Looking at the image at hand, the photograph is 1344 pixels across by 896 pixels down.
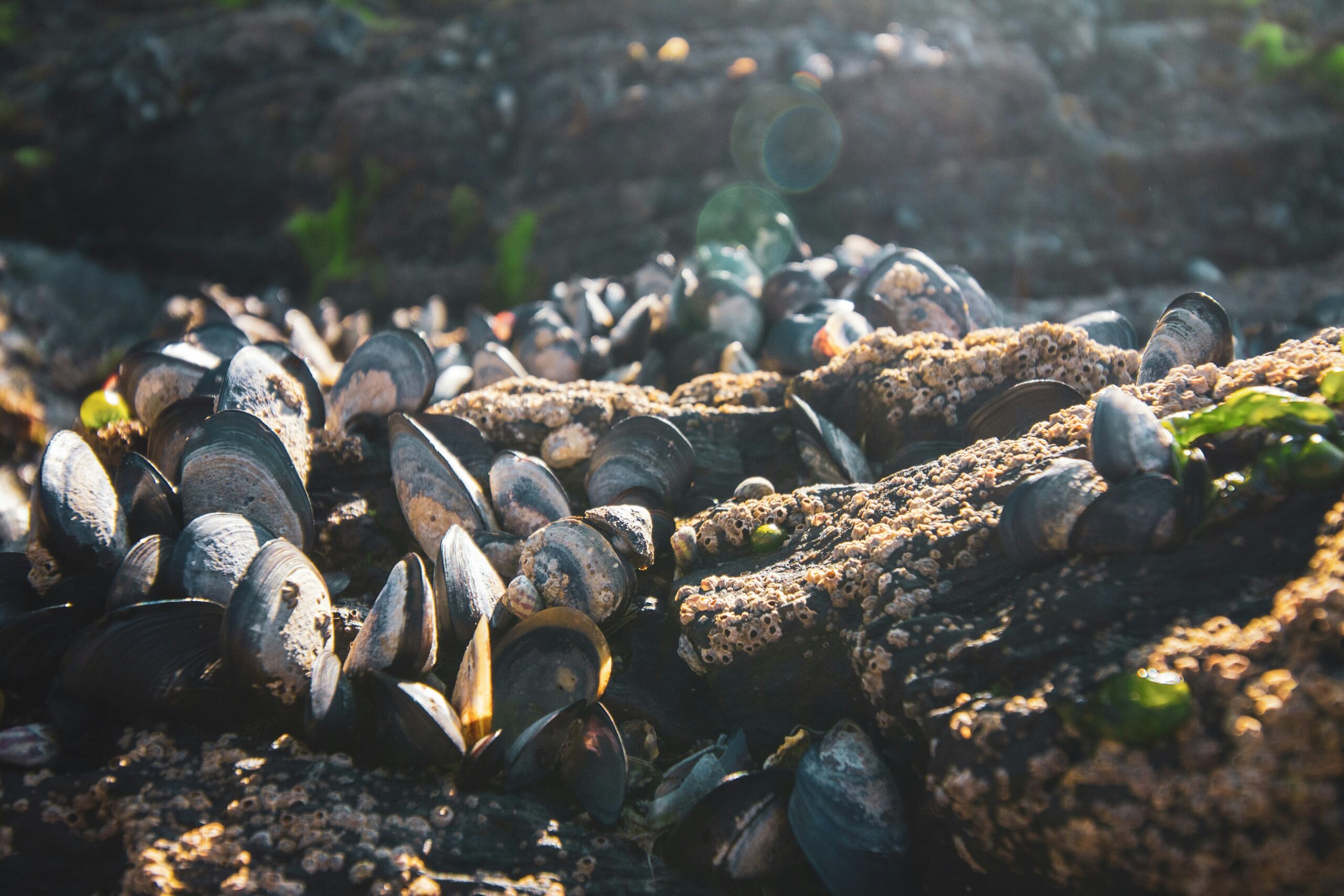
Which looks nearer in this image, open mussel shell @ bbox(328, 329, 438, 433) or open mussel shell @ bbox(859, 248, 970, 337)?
open mussel shell @ bbox(328, 329, 438, 433)

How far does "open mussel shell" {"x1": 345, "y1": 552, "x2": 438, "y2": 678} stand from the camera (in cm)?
224

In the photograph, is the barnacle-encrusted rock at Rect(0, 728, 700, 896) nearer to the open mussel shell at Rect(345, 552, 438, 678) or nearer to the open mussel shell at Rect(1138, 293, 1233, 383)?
the open mussel shell at Rect(345, 552, 438, 678)

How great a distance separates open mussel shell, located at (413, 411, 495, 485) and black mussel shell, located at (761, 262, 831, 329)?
7.39 ft

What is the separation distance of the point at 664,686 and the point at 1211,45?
13378 mm

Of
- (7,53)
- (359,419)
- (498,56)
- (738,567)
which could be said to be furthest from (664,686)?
(7,53)

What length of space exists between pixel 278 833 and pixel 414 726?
0.38 metres

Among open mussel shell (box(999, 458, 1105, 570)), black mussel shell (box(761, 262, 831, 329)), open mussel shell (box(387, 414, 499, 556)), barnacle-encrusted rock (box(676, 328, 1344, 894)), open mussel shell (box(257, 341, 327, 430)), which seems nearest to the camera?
barnacle-encrusted rock (box(676, 328, 1344, 894))

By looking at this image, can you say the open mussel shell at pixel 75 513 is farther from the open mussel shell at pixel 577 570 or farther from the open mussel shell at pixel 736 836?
Answer: the open mussel shell at pixel 736 836

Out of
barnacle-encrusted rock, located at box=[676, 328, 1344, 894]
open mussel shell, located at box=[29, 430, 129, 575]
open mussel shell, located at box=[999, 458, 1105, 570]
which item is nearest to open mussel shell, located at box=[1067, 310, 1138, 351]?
barnacle-encrusted rock, located at box=[676, 328, 1344, 894]

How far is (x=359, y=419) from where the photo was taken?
3.54 meters

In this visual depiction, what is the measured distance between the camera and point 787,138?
945 cm

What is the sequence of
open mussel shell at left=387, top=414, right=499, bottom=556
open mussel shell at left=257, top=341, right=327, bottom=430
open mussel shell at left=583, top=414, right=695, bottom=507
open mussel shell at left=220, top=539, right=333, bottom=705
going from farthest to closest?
open mussel shell at left=257, top=341, right=327, bottom=430 → open mussel shell at left=583, top=414, right=695, bottom=507 → open mussel shell at left=387, top=414, right=499, bottom=556 → open mussel shell at left=220, top=539, right=333, bottom=705

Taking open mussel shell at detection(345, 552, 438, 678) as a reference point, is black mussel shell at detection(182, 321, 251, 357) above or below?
below

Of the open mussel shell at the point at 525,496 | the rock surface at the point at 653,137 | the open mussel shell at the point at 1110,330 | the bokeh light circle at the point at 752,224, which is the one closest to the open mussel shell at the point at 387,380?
the open mussel shell at the point at 525,496
